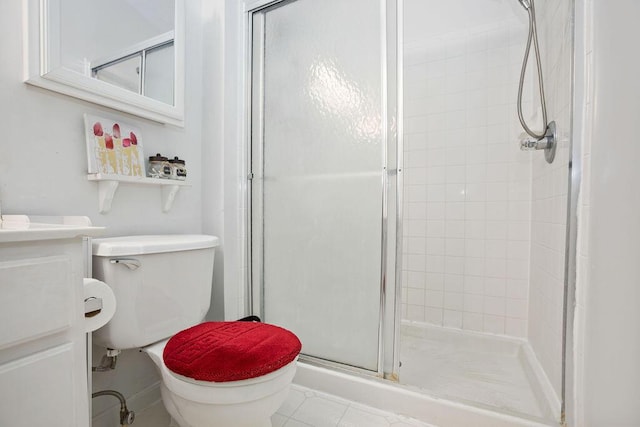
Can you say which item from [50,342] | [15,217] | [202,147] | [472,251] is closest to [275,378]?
[50,342]

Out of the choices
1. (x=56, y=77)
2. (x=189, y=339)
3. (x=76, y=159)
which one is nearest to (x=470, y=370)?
(x=189, y=339)

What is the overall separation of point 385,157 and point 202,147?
0.90 meters

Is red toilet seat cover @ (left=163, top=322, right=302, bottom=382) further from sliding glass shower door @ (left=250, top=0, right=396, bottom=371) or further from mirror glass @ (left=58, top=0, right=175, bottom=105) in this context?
mirror glass @ (left=58, top=0, right=175, bottom=105)

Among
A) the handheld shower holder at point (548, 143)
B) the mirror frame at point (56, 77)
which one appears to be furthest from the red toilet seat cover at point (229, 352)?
the handheld shower holder at point (548, 143)

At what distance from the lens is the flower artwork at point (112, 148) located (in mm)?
1064

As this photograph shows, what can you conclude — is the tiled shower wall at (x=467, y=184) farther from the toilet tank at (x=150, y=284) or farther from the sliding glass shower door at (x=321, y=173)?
the toilet tank at (x=150, y=284)

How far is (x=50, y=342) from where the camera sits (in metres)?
0.58

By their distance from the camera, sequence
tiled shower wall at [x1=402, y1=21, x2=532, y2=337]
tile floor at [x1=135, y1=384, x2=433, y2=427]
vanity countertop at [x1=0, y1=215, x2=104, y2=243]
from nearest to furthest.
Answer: vanity countertop at [x1=0, y1=215, x2=104, y2=243], tile floor at [x1=135, y1=384, x2=433, y2=427], tiled shower wall at [x1=402, y1=21, x2=532, y2=337]

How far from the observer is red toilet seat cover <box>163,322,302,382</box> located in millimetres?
814

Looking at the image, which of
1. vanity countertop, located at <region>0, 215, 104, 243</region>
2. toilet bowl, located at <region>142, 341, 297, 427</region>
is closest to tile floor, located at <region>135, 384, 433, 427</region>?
toilet bowl, located at <region>142, 341, 297, 427</region>

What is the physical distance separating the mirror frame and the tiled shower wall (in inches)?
63.4

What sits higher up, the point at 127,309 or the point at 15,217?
the point at 15,217

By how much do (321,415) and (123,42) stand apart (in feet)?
5.32

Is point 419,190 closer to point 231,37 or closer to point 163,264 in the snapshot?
point 231,37
